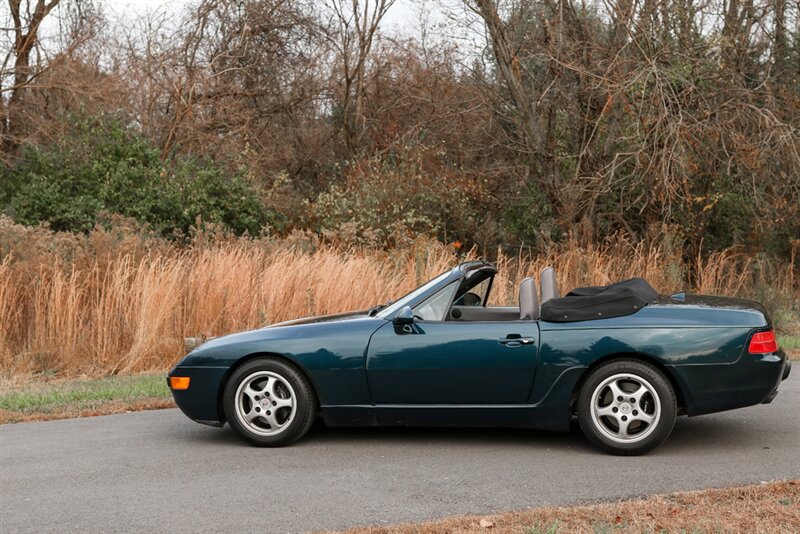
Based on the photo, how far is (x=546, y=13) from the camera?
21.2 metres

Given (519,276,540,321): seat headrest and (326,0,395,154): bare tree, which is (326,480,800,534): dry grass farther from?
(326,0,395,154): bare tree

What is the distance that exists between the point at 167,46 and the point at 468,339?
22.9 metres

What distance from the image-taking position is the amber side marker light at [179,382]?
7.19 meters

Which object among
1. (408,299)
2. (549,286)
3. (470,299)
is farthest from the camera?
(470,299)

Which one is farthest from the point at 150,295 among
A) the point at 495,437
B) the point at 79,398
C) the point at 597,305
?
the point at 597,305

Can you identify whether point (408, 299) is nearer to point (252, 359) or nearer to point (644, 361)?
point (252, 359)

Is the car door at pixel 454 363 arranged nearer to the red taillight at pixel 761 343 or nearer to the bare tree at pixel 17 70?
the red taillight at pixel 761 343

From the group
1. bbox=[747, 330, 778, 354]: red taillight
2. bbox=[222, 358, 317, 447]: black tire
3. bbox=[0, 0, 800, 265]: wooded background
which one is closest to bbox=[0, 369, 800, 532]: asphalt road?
bbox=[222, 358, 317, 447]: black tire

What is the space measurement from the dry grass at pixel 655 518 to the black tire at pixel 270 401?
2.09 meters

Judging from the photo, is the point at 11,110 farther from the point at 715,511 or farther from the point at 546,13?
the point at 715,511

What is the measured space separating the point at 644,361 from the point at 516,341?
0.90 m

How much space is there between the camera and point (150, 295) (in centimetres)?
1245

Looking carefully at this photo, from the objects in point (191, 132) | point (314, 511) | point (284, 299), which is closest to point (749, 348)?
point (314, 511)

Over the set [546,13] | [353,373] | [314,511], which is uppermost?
[546,13]
